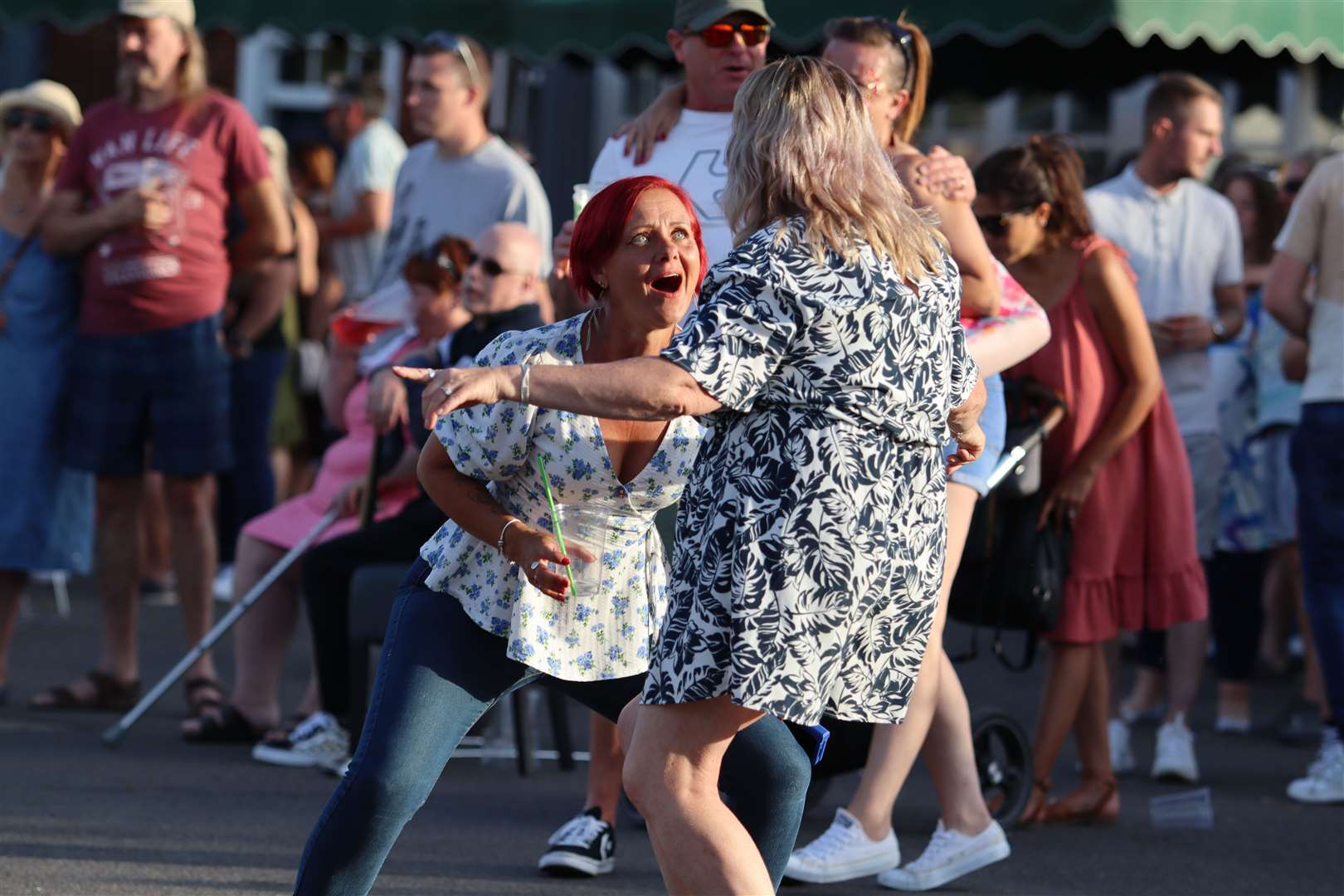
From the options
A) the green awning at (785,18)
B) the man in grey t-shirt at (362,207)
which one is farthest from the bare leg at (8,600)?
the man in grey t-shirt at (362,207)

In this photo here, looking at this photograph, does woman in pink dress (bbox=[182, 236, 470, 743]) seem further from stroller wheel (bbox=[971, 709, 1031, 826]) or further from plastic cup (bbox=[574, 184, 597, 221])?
stroller wheel (bbox=[971, 709, 1031, 826])

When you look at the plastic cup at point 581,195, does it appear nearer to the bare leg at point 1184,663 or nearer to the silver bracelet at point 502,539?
the silver bracelet at point 502,539

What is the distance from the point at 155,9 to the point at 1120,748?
4.26m

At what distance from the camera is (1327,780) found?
6215 millimetres

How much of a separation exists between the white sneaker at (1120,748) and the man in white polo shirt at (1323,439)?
23.7 inches

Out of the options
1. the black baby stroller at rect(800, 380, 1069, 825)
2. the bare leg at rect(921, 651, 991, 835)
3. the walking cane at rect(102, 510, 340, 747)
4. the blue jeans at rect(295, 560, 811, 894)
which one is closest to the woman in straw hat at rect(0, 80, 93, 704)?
the walking cane at rect(102, 510, 340, 747)

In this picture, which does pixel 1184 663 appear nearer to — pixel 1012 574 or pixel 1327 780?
pixel 1327 780

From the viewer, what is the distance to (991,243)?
5.63 m

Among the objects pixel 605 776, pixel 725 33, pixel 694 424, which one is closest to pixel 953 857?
pixel 605 776

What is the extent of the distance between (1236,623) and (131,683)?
4.17 meters

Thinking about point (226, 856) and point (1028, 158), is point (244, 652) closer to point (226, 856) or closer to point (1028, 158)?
point (226, 856)

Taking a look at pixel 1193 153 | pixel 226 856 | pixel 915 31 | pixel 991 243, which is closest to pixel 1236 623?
pixel 1193 153

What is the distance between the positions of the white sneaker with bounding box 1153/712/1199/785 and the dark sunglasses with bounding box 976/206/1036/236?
1.95 metres

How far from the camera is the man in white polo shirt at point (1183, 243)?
23.3ft
